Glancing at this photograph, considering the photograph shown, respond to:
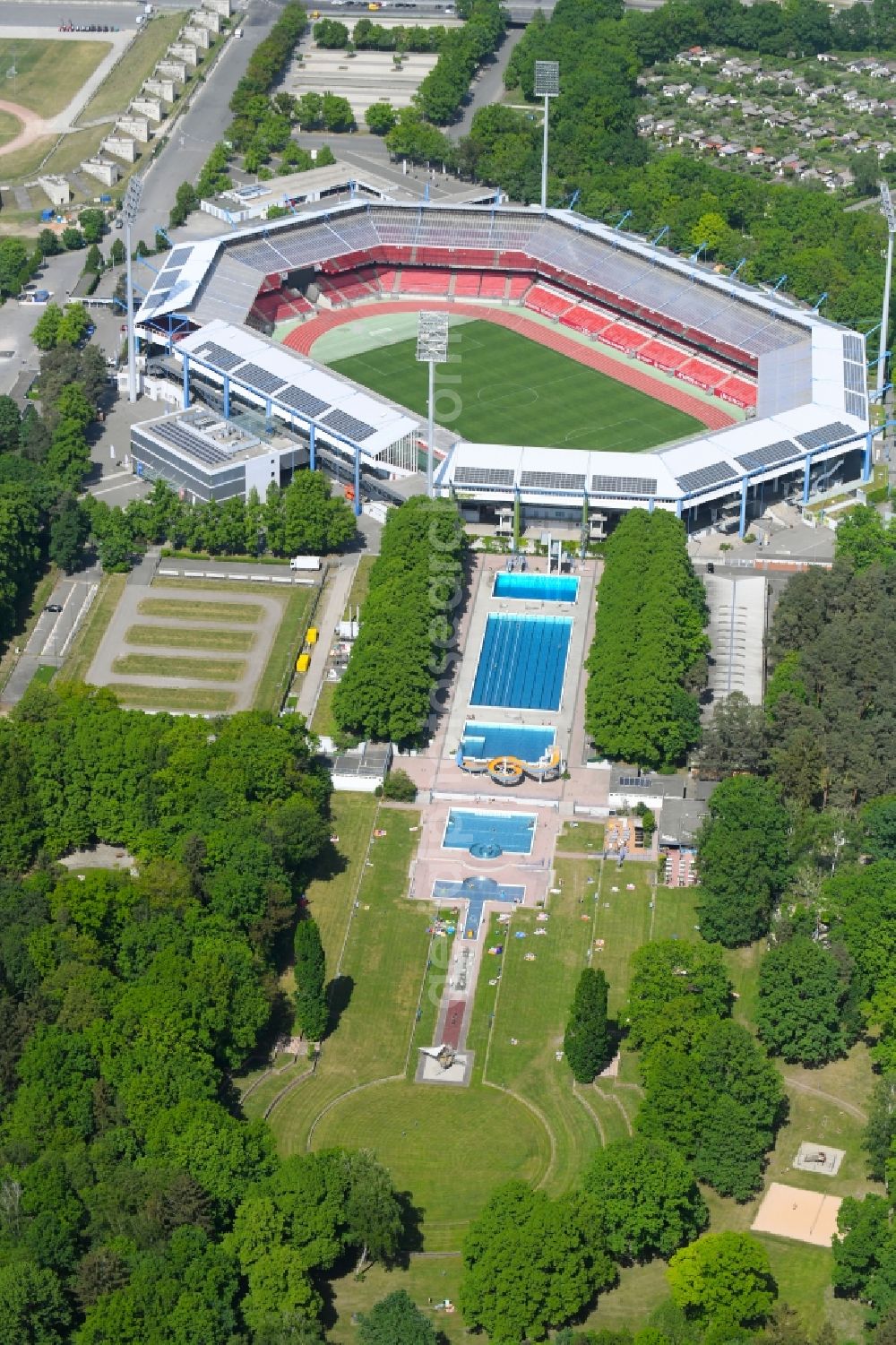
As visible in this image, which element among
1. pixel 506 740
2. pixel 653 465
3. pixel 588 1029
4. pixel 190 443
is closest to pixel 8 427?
pixel 190 443

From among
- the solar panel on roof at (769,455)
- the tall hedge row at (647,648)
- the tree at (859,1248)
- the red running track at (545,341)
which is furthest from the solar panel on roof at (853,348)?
the tree at (859,1248)

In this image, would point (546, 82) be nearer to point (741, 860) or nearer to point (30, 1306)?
point (741, 860)

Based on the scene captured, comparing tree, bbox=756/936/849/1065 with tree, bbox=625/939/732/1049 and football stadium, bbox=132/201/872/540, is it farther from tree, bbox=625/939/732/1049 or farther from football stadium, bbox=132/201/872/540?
football stadium, bbox=132/201/872/540

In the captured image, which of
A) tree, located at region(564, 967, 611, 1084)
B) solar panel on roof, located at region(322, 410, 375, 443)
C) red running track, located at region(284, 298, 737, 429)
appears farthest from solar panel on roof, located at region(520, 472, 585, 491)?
tree, located at region(564, 967, 611, 1084)

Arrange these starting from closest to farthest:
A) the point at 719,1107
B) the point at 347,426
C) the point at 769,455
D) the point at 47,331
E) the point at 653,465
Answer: the point at 719,1107 → the point at 653,465 → the point at 769,455 → the point at 347,426 → the point at 47,331

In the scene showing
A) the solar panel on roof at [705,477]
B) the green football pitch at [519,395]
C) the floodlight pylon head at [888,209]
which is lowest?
the green football pitch at [519,395]

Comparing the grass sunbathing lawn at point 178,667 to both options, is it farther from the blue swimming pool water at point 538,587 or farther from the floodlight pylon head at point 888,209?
the floodlight pylon head at point 888,209
